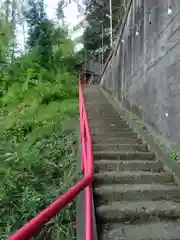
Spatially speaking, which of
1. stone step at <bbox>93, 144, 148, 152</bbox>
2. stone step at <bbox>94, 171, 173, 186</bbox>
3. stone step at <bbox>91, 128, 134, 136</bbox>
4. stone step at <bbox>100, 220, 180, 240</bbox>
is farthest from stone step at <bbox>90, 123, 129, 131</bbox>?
stone step at <bbox>100, 220, 180, 240</bbox>

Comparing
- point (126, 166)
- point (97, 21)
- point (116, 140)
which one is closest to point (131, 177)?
point (126, 166)

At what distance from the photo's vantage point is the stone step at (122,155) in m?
4.62

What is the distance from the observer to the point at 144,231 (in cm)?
287

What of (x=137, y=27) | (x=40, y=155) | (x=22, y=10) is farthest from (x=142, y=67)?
(x=22, y=10)

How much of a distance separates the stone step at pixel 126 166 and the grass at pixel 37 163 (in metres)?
0.46

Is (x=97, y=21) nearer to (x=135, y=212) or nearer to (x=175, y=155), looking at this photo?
(x=175, y=155)

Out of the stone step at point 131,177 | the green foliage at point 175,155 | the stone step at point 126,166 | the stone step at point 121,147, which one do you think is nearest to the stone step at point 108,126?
the stone step at point 121,147

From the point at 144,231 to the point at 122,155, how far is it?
188 centimetres

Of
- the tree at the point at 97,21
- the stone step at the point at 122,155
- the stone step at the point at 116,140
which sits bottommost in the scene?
the stone step at the point at 122,155

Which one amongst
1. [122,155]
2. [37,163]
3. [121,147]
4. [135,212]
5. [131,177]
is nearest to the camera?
[135,212]

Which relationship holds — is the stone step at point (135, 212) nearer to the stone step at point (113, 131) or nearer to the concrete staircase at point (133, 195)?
the concrete staircase at point (133, 195)

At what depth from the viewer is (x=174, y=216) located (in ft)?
10.3

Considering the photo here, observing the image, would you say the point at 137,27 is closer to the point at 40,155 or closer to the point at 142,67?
the point at 142,67

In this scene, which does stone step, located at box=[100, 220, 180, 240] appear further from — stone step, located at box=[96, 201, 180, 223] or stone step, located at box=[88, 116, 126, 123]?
stone step, located at box=[88, 116, 126, 123]
